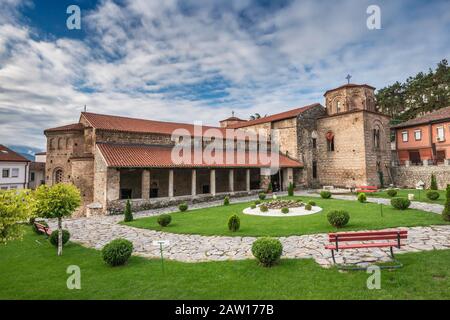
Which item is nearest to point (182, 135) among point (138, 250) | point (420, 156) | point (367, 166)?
point (138, 250)

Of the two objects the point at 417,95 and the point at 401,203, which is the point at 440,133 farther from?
the point at 401,203

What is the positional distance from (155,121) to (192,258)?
2019 centimetres

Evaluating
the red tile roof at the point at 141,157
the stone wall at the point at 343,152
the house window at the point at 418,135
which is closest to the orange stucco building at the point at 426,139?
the house window at the point at 418,135

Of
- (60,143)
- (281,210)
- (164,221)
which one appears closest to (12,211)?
(164,221)

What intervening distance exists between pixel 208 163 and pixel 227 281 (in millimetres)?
16396

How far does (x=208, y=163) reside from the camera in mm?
21859

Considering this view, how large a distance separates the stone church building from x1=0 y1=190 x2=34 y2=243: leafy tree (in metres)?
10.7

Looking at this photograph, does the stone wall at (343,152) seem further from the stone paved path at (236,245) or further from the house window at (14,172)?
the house window at (14,172)

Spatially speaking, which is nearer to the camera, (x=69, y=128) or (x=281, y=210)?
(x=281, y=210)

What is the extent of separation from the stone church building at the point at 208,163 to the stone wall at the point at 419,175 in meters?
1.21

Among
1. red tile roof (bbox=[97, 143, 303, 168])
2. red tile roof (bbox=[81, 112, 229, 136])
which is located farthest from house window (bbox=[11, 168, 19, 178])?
red tile roof (bbox=[97, 143, 303, 168])

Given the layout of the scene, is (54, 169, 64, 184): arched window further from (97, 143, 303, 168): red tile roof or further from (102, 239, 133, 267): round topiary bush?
(102, 239, 133, 267): round topiary bush

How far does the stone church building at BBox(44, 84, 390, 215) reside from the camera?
19.0 metres
